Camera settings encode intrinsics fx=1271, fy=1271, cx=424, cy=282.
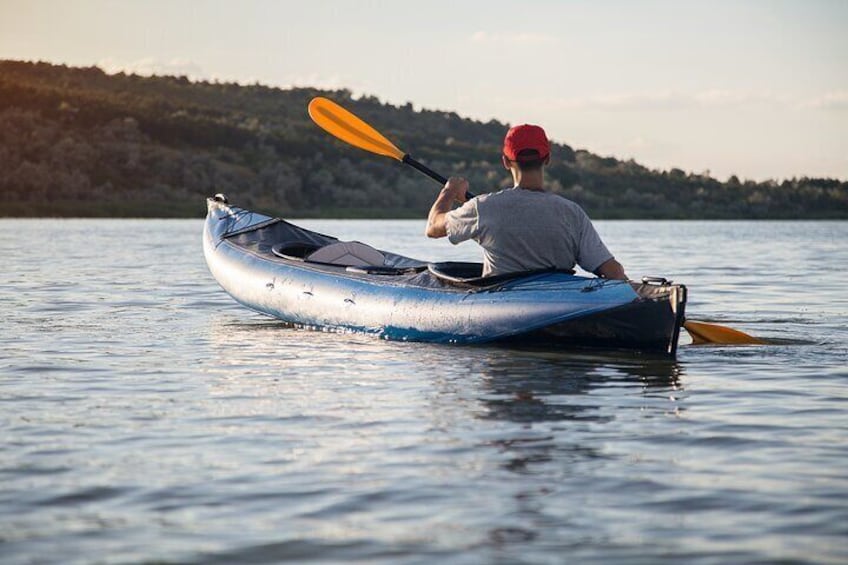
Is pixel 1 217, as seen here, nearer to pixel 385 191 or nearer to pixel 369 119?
pixel 385 191

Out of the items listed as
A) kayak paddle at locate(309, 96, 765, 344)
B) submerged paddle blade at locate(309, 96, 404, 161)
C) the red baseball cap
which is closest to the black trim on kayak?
the red baseball cap

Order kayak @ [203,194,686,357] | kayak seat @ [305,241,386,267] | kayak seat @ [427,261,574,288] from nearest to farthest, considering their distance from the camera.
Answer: kayak @ [203,194,686,357] → kayak seat @ [427,261,574,288] → kayak seat @ [305,241,386,267]

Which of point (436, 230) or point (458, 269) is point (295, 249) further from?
point (436, 230)

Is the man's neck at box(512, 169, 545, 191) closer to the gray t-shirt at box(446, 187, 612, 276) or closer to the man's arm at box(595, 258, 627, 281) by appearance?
the gray t-shirt at box(446, 187, 612, 276)

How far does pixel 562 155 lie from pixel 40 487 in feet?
339

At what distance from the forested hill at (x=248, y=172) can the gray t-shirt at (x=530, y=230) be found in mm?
49983

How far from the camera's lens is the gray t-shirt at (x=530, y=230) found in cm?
841

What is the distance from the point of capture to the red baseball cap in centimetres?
824

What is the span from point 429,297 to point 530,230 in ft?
3.84

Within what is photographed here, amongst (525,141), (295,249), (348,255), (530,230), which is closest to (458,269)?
(530,230)

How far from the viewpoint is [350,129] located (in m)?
12.4

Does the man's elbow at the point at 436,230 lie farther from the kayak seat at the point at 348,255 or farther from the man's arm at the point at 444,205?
the kayak seat at the point at 348,255

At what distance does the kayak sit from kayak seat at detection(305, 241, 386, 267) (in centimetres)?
1

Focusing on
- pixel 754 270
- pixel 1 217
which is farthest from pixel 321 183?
pixel 754 270
